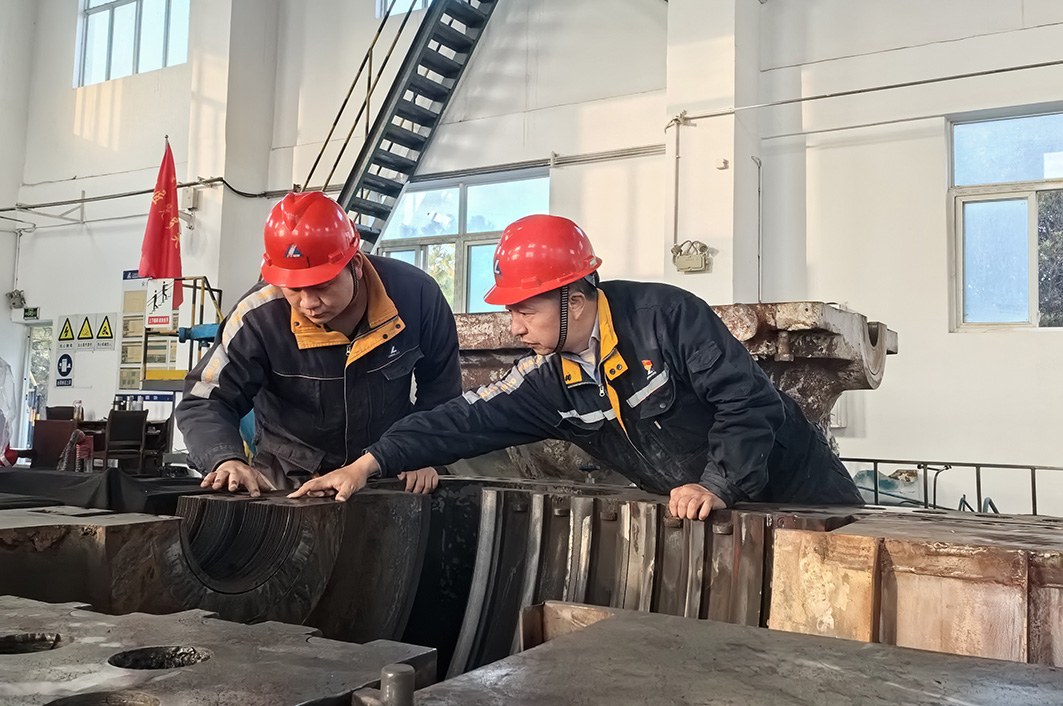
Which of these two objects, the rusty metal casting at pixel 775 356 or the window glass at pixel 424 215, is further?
the window glass at pixel 424 215

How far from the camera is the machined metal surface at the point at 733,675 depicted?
107cm

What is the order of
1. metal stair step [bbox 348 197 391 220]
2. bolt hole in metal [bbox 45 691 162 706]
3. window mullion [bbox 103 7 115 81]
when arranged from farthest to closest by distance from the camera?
window mullion [bbox 103 7 115 81]
metal stair step [bbox 348 197 391 220]
bolt hole in metal [bbox 45 691 162 706]

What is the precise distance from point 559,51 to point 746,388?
23.4ft

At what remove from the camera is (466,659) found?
284 centimetres

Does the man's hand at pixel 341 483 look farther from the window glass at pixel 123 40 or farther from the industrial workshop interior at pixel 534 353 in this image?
the window glass at pixel 123 40

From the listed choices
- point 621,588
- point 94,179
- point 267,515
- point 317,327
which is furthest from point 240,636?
point 94,179

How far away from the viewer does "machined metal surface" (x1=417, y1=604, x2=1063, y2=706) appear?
107 centimetres

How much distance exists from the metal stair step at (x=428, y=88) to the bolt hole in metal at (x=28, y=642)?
8218 mm

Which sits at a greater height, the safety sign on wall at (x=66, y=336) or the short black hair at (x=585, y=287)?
the safety sign on wall at (x=66, y=336)

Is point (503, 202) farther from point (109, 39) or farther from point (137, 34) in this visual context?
point (109, 39)

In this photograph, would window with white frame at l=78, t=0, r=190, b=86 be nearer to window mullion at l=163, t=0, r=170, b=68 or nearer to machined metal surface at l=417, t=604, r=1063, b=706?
window mullion at l=163, t=0, r=170, b=68

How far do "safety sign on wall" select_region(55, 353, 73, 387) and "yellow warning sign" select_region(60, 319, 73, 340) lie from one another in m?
0.23

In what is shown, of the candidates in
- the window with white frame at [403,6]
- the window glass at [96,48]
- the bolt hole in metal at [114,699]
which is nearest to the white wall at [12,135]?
the window glass at [96,48]

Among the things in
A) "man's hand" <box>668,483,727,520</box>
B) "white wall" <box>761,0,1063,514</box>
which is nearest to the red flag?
"white wall" <box>761,0,1063,514</box>
